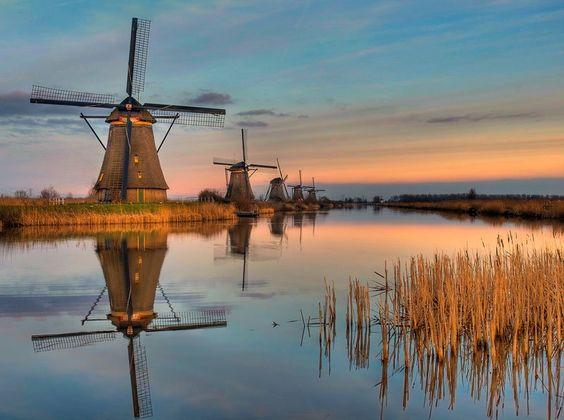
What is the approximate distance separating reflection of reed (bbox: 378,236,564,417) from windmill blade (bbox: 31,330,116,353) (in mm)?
3185

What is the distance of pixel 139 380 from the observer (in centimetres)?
467

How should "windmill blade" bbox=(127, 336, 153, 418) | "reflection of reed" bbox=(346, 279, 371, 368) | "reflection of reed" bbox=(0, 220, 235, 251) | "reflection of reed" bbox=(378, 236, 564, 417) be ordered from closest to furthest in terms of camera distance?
"windmill blade" bbox=(127, 336, 153, 418)
"reflection of reed" bbox=(378, 236, 564, 417)
"reflection of reed" bbox=(346, 279, 371, 368)
"reflection of reed" bbox=(0, 220, 235, 251)

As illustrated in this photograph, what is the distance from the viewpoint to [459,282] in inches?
229

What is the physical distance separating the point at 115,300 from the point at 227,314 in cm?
204

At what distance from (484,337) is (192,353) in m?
2.94

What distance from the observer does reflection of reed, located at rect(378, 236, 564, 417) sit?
453 centimetres

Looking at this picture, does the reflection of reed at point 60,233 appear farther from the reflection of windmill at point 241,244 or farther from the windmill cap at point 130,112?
the windmill cap at point 130,112

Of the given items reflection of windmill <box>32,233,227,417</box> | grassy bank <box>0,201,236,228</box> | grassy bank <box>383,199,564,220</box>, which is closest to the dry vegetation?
grassy bank <box>0,201,236,228</box>

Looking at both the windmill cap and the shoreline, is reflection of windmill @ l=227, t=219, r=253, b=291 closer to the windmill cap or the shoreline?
the shoreline

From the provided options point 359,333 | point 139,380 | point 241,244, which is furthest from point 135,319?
point 241,244

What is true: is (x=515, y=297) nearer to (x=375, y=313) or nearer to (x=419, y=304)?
(x=419, y=304)

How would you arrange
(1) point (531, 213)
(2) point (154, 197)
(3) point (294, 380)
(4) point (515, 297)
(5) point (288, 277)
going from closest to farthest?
(3) point (294, 380), (4) point (515, 297), (5) point (288, 277), (2) point (154, 197), (1) point (531, 213)

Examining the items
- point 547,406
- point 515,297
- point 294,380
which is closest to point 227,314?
point 294,380

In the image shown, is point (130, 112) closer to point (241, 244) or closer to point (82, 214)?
point (82, 214)
